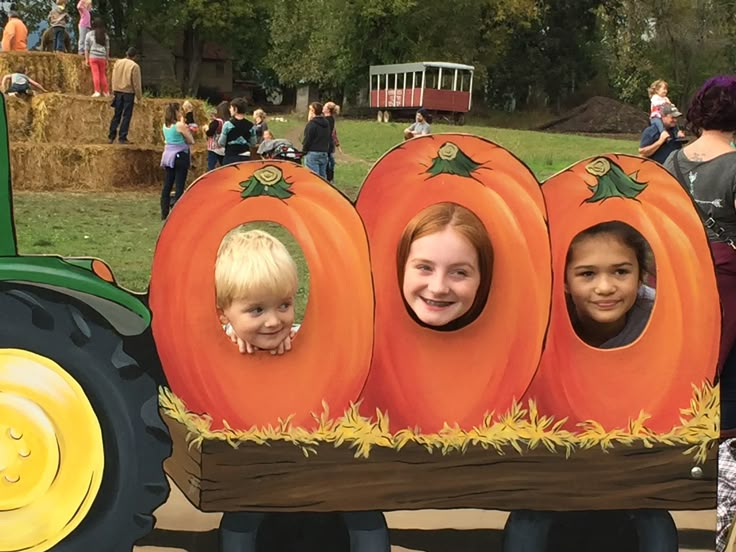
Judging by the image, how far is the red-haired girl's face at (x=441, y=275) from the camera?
202 centimetres

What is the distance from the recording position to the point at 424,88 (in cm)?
2823

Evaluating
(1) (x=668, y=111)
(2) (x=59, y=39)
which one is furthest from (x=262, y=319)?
(2) (x=59, y=39)

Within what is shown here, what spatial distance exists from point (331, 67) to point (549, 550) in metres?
33.1

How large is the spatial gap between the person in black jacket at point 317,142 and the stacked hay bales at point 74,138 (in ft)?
10.8

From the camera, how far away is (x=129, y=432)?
2.05 meters

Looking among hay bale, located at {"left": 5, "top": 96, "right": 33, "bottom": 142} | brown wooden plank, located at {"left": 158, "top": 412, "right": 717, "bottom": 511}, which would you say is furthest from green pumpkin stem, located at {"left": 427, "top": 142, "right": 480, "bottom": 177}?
hay bale, located at {"left": 5, "top": 96, "right": 33, "bottom": 142}

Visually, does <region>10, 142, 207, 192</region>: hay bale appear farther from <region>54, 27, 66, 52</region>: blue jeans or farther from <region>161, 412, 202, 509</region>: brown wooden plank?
<region>161, 412, 202, 509</region>: brown wooden plank

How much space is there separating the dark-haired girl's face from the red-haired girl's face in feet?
0.85

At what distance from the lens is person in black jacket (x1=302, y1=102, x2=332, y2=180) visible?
25.8 feet

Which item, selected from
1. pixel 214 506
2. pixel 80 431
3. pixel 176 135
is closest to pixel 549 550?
pixel 214 506

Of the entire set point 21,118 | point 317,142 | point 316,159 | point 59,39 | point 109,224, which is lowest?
point 109,224

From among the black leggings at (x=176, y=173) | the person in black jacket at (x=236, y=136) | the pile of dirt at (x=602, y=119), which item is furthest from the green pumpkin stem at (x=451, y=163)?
the pile of dirt at (x=602, y=119)

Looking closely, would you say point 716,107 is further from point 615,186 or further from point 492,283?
point 492,283

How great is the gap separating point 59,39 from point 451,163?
1474 cm
